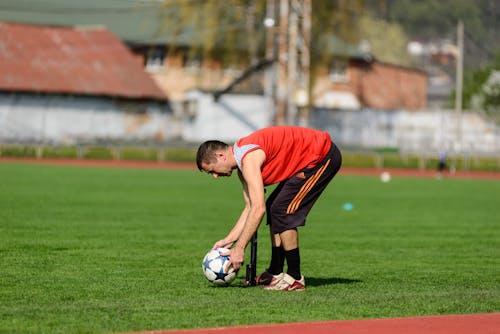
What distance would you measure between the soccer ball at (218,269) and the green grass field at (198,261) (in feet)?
0.44

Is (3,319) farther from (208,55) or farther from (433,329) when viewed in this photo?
(208,55)

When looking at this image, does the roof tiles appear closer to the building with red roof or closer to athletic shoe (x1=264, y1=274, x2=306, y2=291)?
the building with red roof

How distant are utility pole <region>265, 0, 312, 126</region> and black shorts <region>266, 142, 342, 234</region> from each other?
40.6 m

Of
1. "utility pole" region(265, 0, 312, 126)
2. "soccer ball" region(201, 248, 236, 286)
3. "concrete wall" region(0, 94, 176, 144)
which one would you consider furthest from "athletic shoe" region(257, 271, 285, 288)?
"concrete wall" region(0, 94, 176, 144)

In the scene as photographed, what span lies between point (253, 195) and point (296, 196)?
74 cm

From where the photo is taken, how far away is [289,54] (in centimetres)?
5150

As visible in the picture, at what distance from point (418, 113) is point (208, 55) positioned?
16.0 metres

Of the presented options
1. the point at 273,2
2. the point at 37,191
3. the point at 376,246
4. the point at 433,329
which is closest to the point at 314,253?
the point at 376,246

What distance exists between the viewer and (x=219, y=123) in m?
66.5

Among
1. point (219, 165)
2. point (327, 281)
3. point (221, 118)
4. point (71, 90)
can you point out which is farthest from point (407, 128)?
point (219, 165)

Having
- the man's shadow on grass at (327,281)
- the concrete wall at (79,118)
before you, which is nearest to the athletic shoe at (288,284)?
the man's shadow on grass at (327,281)

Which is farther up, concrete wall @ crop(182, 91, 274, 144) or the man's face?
concrete wall @ crop(182, 91, 274, 144)

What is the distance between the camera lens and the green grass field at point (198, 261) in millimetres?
9086

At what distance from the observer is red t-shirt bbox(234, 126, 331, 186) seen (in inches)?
397
